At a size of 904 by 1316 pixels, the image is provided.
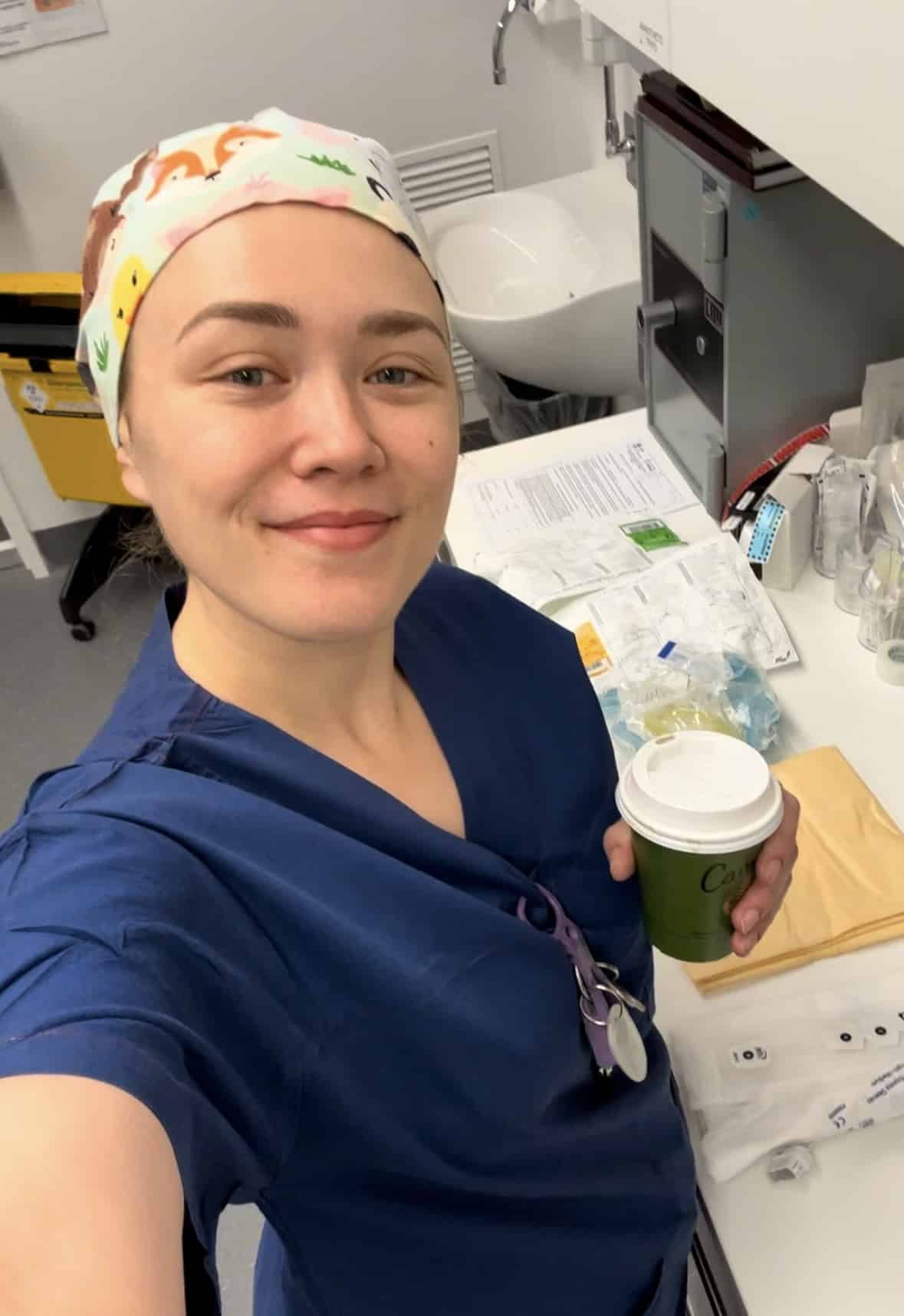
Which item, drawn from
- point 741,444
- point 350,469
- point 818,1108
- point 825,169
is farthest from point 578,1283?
point 741,444

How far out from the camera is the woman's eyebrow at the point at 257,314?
561 millimetres

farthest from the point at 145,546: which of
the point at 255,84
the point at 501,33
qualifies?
the point at 501,33

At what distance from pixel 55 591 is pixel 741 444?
85.7 inches

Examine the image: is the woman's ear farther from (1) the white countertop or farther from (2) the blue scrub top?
(1) the white countertop

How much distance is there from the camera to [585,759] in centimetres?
81

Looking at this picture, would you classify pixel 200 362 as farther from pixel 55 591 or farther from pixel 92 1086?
pixel 55 591

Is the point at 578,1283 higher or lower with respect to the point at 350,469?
lower

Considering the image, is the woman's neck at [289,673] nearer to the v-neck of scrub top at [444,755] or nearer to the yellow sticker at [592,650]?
the v-neck of scrub top at [444,755]

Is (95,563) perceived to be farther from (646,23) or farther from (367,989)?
(367,989)

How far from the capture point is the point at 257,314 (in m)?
0.56

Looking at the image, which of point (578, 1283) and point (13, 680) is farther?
point (13, 680)

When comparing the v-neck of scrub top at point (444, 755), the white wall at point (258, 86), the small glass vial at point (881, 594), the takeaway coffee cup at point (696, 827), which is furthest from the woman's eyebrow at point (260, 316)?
the white wall at point (258, 86)

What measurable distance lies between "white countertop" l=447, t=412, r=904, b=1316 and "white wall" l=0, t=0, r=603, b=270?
5.76 ft

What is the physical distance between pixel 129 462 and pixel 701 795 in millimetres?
441
